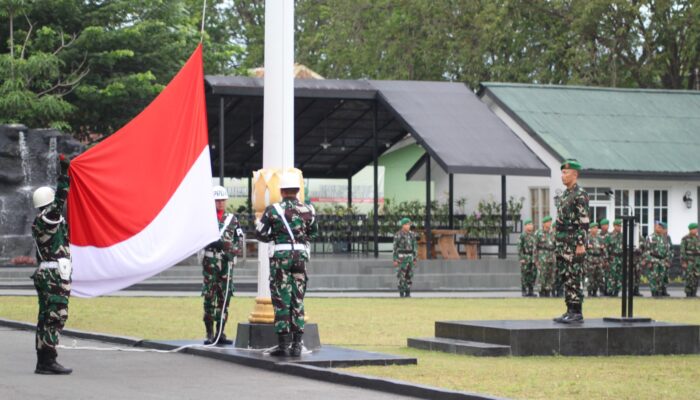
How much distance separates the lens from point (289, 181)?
17016 mm

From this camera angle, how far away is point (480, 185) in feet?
161

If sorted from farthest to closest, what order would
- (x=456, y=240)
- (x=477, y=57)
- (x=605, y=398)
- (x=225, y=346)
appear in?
(x=477, y=57)
(x=456, y=240)
(x=225, y=346)
(x=605, y=398)

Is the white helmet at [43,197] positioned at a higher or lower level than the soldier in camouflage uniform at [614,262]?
higher

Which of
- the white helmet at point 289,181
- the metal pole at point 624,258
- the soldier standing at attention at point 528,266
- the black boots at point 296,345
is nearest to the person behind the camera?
the black boots at point 296,345

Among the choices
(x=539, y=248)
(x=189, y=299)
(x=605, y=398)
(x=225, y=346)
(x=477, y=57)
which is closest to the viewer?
(x=605, y=398)

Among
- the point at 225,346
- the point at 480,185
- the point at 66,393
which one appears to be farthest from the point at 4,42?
the point at 66,393

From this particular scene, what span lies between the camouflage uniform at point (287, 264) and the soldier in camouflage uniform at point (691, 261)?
2166 cm

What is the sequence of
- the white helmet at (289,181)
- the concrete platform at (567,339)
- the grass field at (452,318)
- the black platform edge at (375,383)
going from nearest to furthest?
1. the black platform edge at (375,383)
2. the grass field at (452,318)
3. the white helmet at (289,181)
4. the concrete platform at (567,339)

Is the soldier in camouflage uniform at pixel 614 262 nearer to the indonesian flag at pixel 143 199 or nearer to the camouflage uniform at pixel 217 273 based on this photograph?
the camouflage uniform at pixel 217 273

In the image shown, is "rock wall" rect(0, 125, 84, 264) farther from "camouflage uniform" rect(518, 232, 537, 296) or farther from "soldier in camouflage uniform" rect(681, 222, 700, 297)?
"soldier in camouflage uniform" rect(681, 222, 700, 297)

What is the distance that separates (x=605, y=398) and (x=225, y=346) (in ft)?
20.9

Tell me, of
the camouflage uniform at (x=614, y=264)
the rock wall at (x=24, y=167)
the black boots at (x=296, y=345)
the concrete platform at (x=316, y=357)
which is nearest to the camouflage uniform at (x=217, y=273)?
the concrete platform at (x=316, y=357)

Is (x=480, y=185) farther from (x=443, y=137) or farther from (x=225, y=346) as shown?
(x=225, y=346)

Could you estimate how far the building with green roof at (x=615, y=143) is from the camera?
4456 centimetres
